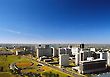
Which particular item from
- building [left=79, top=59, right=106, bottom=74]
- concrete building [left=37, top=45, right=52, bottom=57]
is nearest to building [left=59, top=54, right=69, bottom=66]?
building [left=79, top=59, right=106, bottom=74]

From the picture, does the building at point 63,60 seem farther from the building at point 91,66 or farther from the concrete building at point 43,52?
the concrete building at point 43,52

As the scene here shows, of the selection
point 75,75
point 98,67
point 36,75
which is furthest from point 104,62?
point 36,75

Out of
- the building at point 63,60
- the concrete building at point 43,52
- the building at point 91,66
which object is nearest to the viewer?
the building at point 91,66

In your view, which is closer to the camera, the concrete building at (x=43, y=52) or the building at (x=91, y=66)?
the building at (x=91, y=66)

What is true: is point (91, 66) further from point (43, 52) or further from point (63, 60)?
point (43, 52)

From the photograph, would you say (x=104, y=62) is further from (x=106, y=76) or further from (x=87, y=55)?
(x=87, y=55)

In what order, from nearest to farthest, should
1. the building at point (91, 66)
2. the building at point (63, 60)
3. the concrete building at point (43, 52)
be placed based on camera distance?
the building at point (91, 66), the building at point (63, 60), the concrete building at point (43, 52)

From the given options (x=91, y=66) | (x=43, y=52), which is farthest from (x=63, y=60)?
(x=43, y=52)

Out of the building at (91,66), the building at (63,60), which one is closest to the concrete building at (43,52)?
the building at (63,60)
